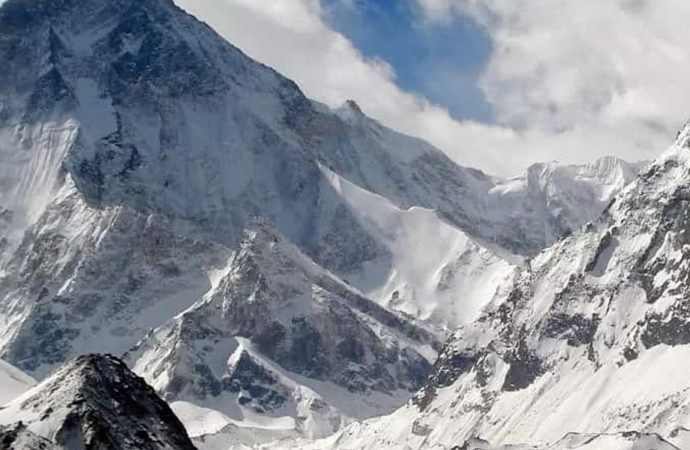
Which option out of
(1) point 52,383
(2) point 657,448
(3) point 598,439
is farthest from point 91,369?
(3) point 598,439

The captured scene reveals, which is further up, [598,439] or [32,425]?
[598,439]

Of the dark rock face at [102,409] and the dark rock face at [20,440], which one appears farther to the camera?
the dark rock face at [102,409]

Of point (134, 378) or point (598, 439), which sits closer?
point (134, 378)

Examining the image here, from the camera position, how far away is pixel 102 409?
304ft

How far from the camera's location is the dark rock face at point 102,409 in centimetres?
8988

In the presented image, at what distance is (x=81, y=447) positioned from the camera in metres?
89.2

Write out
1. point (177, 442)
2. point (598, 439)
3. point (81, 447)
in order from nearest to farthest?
1. point (81, 447)
2. point (177, 442)
3. point (598, 439)

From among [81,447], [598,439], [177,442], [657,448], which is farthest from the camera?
[598,439]

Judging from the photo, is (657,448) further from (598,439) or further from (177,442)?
(177,442)

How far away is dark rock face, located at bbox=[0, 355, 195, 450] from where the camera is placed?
295 ft

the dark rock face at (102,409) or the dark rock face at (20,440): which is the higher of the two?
the dark rock face at (102,409)

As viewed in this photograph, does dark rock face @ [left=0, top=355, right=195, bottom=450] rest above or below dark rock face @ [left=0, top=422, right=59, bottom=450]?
above

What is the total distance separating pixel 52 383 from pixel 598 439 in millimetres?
108634

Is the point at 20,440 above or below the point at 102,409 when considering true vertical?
below
